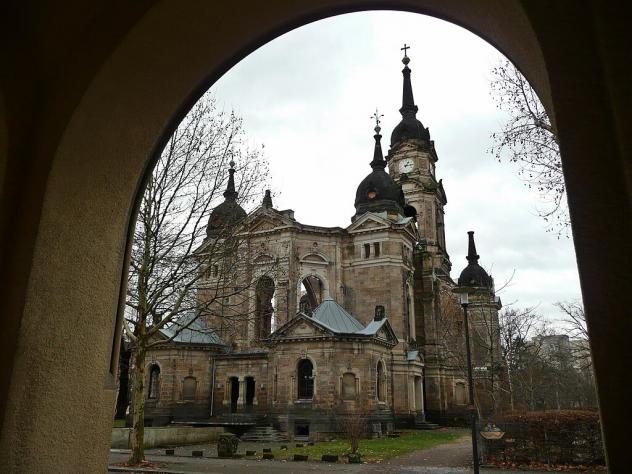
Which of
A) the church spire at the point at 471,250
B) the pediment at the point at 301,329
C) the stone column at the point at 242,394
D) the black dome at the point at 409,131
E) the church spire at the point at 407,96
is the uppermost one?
the church spire at the point at 407,96

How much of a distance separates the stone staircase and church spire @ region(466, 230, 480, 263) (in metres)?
32.7

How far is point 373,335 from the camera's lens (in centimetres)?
2944

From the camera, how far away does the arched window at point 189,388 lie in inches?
1282

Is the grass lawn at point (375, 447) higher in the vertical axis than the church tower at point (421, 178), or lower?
lower

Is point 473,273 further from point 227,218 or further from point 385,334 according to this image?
point 227,218

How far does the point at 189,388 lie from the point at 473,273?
31.3 m

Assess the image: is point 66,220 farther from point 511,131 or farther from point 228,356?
point 228,356

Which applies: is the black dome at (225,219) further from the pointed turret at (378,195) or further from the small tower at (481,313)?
the small tower at (481,313)

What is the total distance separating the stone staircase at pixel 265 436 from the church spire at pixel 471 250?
107ft

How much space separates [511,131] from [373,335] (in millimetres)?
18837

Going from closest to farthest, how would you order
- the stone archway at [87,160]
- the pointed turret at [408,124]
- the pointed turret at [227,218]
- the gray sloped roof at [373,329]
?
the stone archway at [87,160] < the pointed turret at [227,218] < the gray sloped roof at [373,329] < the pointed turret at [408,124]

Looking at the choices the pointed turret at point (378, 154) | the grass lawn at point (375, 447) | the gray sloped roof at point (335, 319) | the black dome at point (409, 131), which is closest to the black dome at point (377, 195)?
the pointed turret at point (378, 154)

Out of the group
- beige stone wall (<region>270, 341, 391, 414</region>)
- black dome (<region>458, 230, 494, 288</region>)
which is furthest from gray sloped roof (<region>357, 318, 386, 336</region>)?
black dome (<region>458, 230, 494, 288</region>)

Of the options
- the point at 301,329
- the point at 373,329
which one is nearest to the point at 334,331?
the point at 301,329
